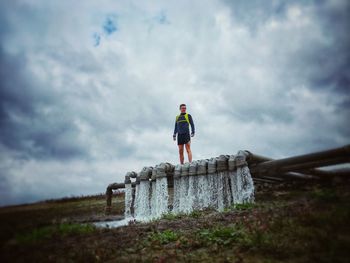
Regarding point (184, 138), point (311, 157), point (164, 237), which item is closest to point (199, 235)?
point (164, 237)

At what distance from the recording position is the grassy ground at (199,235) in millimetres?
2902

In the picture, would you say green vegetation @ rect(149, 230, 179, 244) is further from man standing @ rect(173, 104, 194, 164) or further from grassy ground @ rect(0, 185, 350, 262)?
man standing @ rect(173, 104, 194, 164)

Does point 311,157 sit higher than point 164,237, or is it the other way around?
point 311,157

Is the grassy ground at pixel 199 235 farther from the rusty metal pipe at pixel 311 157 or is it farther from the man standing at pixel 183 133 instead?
the man standing at pixel 183 133

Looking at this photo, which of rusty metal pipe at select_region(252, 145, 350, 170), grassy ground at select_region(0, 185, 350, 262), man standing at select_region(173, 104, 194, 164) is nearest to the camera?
grassy ground at select_region(0, 185, 350, 262)

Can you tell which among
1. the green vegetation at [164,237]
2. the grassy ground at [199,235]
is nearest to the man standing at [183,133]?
the grassy ground at [199,235]

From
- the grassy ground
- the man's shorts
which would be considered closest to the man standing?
the man's shorts

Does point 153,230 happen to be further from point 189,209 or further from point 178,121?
point 178,121

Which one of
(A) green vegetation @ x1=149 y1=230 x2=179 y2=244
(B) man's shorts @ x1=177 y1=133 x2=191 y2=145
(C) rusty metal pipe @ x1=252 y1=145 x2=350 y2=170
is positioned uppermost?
(B) man's shorts @ x1=177 y1=133 x2=191 y2=145

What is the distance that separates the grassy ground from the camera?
114 inches

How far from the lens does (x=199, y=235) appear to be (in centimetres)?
599

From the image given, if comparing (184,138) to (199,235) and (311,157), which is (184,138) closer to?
(311,157)

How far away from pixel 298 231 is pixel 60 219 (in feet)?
11.5

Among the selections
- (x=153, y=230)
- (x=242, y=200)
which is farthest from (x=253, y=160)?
(x=153, y=230)
